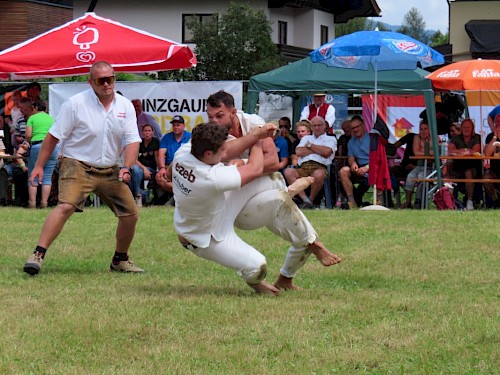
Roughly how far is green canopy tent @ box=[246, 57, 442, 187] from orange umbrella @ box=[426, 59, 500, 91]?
0.24m

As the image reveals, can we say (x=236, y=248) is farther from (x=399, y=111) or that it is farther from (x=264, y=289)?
(x=399, y=111)

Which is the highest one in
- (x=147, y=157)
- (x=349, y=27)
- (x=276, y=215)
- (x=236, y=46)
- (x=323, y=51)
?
(x=349, y=27)

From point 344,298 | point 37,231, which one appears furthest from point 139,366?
point 37,231

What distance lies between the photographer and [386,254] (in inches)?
436

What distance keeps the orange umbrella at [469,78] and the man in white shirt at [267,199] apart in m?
10.2

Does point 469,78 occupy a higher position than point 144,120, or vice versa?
point 469,78

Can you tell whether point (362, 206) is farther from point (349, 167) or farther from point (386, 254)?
point (386, 254)

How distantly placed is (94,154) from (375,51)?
320 inches

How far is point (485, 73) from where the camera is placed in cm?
1831

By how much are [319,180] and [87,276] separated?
8.20 m

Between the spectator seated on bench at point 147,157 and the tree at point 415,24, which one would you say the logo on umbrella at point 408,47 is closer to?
the spectator seated on bench at point 147,157

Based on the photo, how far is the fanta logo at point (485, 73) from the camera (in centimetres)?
1822

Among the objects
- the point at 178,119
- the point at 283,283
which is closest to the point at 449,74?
the point at 178,119

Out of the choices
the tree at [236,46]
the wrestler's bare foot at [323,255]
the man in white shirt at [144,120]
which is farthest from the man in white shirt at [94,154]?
the tree at [236,46]
